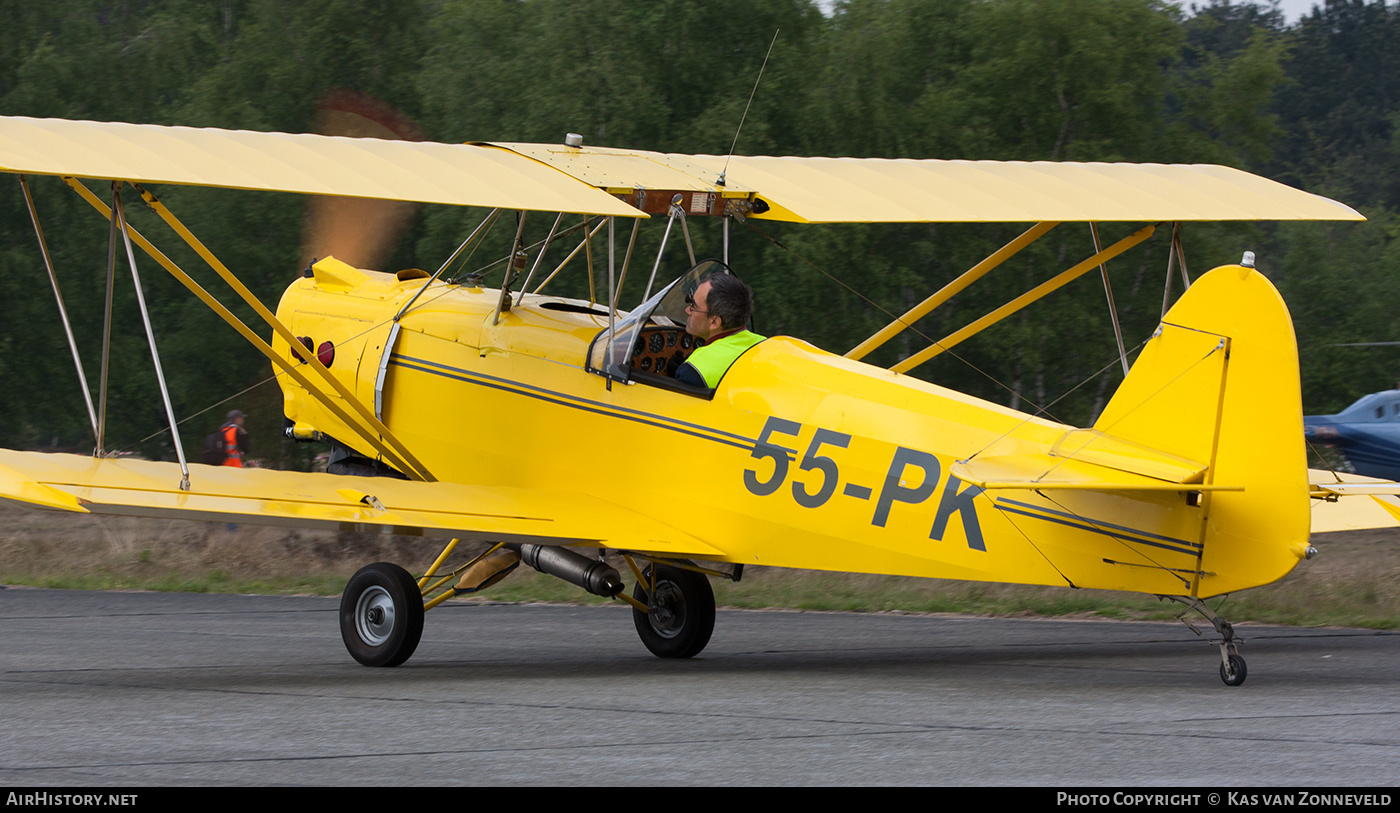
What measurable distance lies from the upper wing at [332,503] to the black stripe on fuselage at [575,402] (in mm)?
581

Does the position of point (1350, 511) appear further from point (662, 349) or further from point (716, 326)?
point (662, 349)

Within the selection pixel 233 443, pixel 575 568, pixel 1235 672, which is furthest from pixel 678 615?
pixel 233 443

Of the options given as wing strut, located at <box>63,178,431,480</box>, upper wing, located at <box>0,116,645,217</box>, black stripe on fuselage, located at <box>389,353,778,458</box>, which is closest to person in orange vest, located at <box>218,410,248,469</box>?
wing strut, located at <box>63,178,431,480</box>

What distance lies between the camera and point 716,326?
9.16m

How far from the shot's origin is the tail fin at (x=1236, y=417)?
689 centimetres

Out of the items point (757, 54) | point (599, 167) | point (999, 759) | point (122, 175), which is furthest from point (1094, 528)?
point (757, 54)

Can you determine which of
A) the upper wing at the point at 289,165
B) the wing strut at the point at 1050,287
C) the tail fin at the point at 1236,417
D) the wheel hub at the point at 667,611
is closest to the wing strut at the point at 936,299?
the wing strut at the point at 1050,287

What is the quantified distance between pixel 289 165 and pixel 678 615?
3.80 m

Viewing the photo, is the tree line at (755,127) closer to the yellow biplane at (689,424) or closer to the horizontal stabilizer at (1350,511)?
the yellow biplane at (689,424)

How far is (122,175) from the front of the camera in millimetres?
7637

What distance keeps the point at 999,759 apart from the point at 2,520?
18230 millimetres

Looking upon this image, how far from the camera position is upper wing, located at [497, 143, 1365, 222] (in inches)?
366

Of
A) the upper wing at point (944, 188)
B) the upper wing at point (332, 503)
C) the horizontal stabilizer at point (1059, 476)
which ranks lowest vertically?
the upper wing at point (332, 503)

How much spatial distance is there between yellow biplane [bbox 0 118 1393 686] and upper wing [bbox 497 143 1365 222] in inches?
1.3
